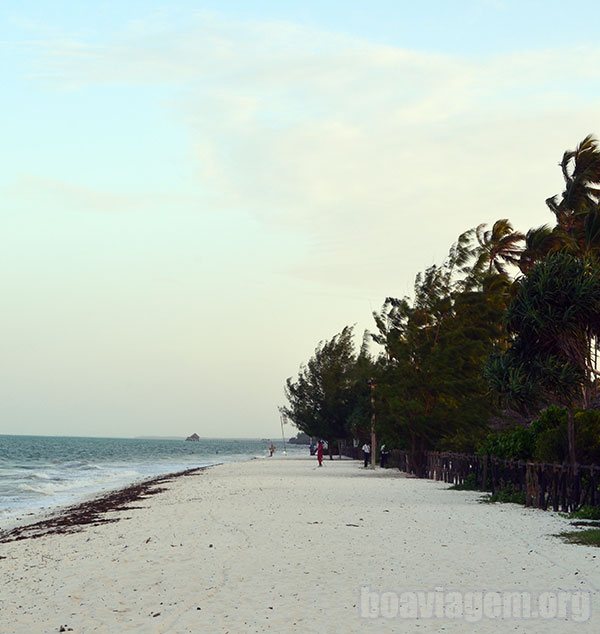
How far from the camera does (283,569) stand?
13672 mm

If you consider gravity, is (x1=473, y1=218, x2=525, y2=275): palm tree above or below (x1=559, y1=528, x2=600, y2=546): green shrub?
above

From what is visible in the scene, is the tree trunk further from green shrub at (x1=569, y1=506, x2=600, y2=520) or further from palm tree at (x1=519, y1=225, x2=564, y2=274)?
palm tree at (x1=519, y1=225, x2=564, y2=274)

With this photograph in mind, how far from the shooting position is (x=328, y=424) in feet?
291

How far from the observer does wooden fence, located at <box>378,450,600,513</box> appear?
2225 centimetres

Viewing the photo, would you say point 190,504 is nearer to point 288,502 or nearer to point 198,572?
point 288,502

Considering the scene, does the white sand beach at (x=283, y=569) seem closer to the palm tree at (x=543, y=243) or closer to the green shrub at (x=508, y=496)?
the green shrub at (x=508, y=496)

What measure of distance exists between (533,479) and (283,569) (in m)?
12.7

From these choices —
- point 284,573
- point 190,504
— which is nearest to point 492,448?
point 190,504

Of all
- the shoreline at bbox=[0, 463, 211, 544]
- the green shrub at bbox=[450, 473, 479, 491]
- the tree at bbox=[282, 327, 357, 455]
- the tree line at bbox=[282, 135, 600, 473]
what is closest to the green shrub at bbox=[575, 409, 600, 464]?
the tree line at bbox=[282, 135, 600, 473]

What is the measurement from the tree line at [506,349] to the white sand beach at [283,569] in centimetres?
393

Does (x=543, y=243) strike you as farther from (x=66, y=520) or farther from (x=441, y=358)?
(x=66, y=520)

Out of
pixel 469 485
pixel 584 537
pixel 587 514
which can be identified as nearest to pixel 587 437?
pixel 587 514

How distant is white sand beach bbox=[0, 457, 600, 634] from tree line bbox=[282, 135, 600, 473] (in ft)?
12.9

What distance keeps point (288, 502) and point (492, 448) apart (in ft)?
27.0
